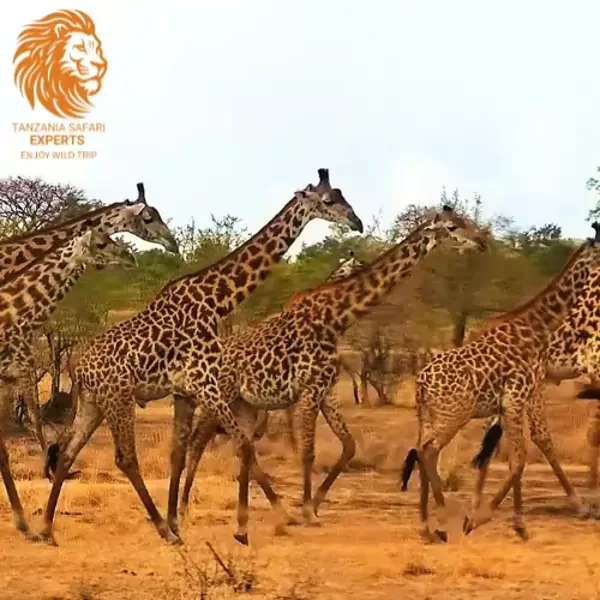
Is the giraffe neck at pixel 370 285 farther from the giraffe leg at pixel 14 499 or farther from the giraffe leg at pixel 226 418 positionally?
the giraffe leg at pixel 14 499

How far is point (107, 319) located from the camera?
72.0 ft

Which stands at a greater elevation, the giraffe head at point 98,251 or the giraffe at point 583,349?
the giraffe head at point 98,251

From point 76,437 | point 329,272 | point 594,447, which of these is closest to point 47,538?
point 76,437

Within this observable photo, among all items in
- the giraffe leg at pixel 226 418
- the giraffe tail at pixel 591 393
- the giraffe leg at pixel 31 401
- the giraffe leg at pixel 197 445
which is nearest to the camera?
the giraffe leg at pixel 226 418

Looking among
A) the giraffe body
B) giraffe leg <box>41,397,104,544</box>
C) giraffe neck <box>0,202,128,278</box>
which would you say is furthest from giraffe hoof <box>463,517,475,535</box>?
giraffe neck <box>0,202,128,278</box>

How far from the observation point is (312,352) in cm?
1052

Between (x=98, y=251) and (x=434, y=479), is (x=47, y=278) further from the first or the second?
(x=434, y=479)

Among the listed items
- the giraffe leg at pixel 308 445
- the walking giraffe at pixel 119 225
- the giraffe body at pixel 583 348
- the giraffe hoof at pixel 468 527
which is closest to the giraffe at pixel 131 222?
the walking giraffe at pixel 119 225

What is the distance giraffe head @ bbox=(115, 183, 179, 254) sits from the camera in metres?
10.7

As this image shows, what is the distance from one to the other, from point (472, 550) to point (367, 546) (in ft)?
2.77

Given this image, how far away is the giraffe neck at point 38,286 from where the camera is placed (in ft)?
32.0

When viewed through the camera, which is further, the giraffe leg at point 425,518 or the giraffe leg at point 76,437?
the giraffe leg at point 425,518

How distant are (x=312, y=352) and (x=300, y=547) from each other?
7.07 feet

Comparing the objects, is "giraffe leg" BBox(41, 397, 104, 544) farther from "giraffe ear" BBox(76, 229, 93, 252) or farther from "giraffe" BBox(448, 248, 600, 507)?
"giraffe" BBox(448, 248, 600, 507)
